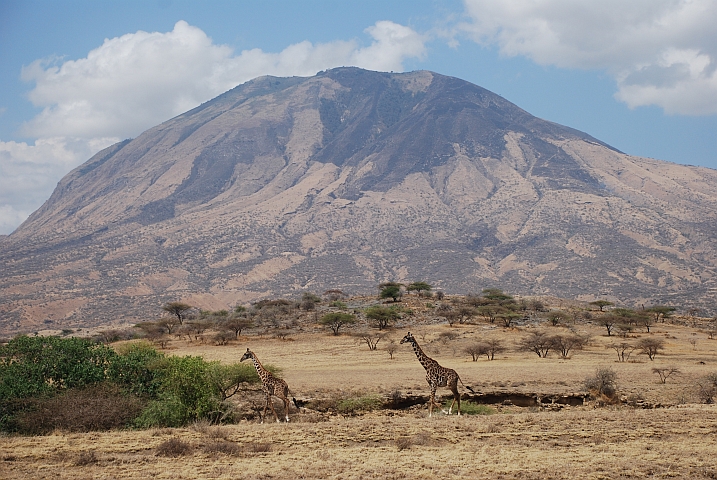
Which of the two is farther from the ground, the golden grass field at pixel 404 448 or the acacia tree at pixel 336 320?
the acacia tree at pixel 336 320

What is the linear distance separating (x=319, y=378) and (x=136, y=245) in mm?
123523

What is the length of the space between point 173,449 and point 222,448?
1.13 metres

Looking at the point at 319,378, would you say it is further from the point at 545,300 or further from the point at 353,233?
the point at 353,233

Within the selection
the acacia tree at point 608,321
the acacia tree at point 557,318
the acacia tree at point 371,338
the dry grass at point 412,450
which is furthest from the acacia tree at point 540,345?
the dry grass at point 412,450

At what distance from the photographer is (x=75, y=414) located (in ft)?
54.0

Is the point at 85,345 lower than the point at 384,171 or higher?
lower

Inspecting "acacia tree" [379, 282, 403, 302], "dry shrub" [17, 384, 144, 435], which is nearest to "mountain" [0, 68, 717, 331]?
"acacia tree" [379, 282, 403, 302]

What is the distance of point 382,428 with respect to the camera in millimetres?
15531

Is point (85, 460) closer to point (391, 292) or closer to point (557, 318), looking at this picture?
point (557, 318)

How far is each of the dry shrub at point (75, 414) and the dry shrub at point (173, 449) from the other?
4170 millimetres

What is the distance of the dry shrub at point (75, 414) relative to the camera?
53.9ft

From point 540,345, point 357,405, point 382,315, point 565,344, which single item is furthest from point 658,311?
point 357,405

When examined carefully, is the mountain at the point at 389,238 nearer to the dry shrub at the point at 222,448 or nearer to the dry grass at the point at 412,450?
the dry grass at the point at 412,450

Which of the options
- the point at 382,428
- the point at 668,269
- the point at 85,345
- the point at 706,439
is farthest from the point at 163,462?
the point at 668,269
